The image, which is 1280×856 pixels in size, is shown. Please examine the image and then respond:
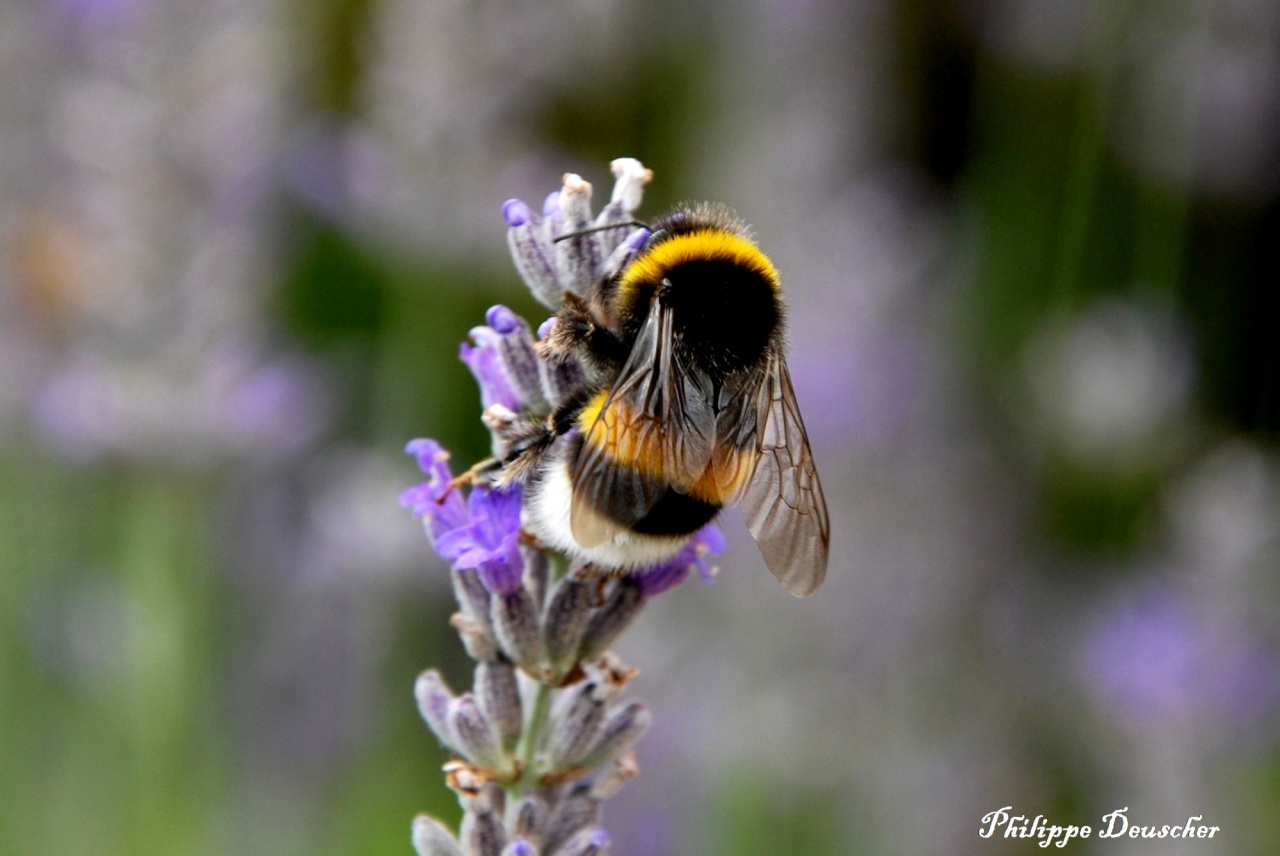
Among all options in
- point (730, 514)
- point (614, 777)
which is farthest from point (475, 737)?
point (730, 514)

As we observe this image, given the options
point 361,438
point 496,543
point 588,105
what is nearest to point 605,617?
point 496,543

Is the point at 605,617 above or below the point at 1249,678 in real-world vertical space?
below

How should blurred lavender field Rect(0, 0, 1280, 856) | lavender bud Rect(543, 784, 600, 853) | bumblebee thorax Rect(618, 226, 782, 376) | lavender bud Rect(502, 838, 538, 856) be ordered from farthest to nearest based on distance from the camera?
blurred lavender field Rect(0, 0, 1280, 856) → bumblebee thorax Rect(618, 226, 782, 376) → lavender bud Rect(543, 784, 600, 853) → lavender bud Rect(502, 838, 538, 856)

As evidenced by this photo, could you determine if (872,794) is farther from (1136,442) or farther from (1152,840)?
(1136,442)

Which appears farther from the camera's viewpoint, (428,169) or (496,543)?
(428,169)

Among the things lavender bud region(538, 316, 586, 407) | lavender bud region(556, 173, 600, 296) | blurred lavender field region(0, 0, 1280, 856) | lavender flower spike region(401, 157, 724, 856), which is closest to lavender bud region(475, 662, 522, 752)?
lavender flower spike region(401, 157, 724, 856)

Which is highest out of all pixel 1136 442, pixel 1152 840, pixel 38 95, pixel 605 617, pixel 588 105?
pixel 588 105

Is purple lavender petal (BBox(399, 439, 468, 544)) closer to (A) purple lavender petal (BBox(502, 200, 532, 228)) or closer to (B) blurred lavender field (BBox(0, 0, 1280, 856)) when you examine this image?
(A) purple lavender petal (BBox(502, 200, 532, 228))
